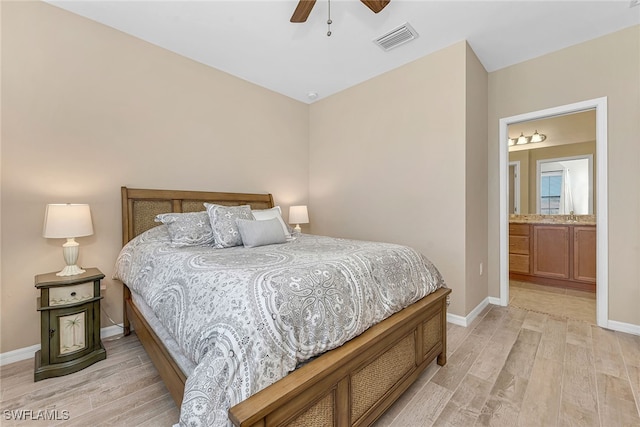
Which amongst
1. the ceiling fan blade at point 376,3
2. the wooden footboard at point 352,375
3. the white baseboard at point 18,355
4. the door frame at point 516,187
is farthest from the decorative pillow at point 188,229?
the door frame at point 516,187

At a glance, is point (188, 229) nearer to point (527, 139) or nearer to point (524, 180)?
point (527, 139)

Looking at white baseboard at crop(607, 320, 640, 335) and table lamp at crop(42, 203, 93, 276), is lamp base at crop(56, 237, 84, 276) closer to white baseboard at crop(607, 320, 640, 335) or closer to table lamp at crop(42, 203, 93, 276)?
table lamp at crop(42, 203, 93, 276)

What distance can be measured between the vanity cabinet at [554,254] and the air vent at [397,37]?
3272 millimetres

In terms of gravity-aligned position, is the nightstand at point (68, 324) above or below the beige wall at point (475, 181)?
below

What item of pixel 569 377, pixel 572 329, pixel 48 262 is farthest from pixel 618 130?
pixel 48 262

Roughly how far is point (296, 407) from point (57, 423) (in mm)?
1447

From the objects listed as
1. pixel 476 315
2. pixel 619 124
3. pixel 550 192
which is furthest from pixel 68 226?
pixel 550 192

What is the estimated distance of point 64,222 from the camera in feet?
6.34

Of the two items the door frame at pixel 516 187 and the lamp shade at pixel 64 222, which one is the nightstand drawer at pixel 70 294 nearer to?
the lamp shade at pixel 64 222

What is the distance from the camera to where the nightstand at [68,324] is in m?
1.86

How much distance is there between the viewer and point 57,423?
1.47m

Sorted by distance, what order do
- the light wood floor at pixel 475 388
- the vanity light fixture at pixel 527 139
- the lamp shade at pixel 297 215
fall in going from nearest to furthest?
the light wood floor at pixel 475 388 → the lamp shade at pixel 297 215 → the vanity light fixture at pixel 527 139

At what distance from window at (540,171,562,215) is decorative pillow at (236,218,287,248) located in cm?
487

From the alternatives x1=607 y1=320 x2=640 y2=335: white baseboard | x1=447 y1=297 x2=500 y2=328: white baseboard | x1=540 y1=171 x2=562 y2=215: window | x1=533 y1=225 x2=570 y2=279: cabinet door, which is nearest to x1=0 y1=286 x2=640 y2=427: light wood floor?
x1=607 y1=320 x2=640 y2=335: white baseboard
